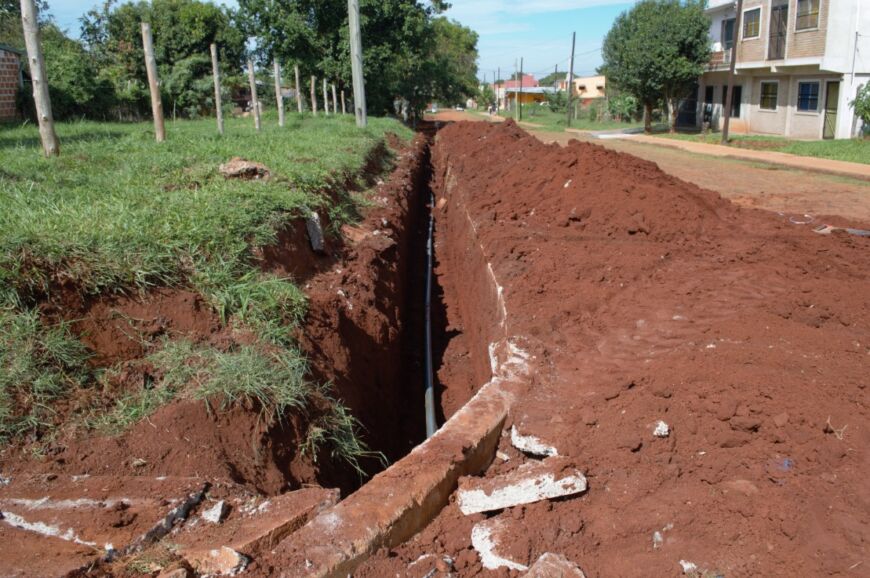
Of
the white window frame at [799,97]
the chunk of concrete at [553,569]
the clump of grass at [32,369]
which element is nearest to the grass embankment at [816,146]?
the white window frame at [799,97]

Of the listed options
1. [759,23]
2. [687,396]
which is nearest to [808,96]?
[759,23]

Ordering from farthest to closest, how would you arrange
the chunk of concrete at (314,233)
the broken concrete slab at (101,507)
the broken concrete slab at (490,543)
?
the chunk of concrete at (314,233), the broken concrete slab at (490,543), the broken concrete slab at (101,507)

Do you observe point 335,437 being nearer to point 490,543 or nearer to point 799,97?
point 490,543

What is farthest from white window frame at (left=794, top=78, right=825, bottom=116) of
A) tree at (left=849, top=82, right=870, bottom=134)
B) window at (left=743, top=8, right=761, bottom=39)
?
window at (left=743, top=8, right=761, bottom=39)

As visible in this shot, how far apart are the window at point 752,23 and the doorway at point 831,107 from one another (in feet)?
14.7

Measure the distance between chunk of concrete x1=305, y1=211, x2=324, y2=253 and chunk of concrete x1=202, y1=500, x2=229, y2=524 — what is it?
11.2 ft

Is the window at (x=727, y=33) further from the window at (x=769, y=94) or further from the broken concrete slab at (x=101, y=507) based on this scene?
the broken concrete slab at (x=101, y=507)

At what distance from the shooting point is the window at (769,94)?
27.2 m

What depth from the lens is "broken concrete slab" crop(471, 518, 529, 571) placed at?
9.50 ft

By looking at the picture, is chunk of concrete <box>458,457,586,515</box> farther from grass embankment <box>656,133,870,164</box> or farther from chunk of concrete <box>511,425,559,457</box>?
grass embankment <box>656,133,870,164</box>

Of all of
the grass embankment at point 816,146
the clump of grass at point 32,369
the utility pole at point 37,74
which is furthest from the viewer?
the grass embankment at point 816,146

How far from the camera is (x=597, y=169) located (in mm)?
8352

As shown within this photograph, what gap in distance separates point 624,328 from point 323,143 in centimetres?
801

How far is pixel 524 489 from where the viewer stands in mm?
3246
